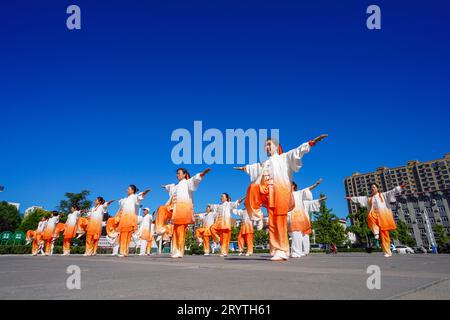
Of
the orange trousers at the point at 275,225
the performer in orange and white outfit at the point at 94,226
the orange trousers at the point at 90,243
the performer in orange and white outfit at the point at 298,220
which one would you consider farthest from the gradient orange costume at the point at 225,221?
the orange trousers at the point at 275,225

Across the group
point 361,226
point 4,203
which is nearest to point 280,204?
point 361,226

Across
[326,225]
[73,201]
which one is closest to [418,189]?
[326,225]

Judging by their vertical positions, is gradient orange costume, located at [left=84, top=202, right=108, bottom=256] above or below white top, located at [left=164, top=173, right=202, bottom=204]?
below

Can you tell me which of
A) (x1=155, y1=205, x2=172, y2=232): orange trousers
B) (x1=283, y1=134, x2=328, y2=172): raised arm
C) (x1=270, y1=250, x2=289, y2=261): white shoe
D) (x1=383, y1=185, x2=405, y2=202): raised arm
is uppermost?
(x1=283, y1=134, x2=328, y2=172): raised arm

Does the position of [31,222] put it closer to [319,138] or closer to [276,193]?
[276,193]

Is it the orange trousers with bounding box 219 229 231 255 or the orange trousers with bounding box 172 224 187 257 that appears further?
the orange trousers with bounding box 219 229 231 255

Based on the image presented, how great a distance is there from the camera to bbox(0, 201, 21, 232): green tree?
239ft

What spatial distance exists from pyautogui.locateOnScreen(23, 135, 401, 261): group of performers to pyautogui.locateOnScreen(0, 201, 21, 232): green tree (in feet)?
219

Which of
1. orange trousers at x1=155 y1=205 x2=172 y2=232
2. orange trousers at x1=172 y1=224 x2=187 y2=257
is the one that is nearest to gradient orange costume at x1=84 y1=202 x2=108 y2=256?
orange trousers at x1=155 y1=205 x2=172 y2=232

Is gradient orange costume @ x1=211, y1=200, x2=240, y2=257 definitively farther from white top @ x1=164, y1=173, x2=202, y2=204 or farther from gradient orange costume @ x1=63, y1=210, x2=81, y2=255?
gradient orange costume @ x1=63, y1=210, x2=81, y2=255

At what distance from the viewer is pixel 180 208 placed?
984 cm

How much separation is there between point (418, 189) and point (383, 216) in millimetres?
142337
